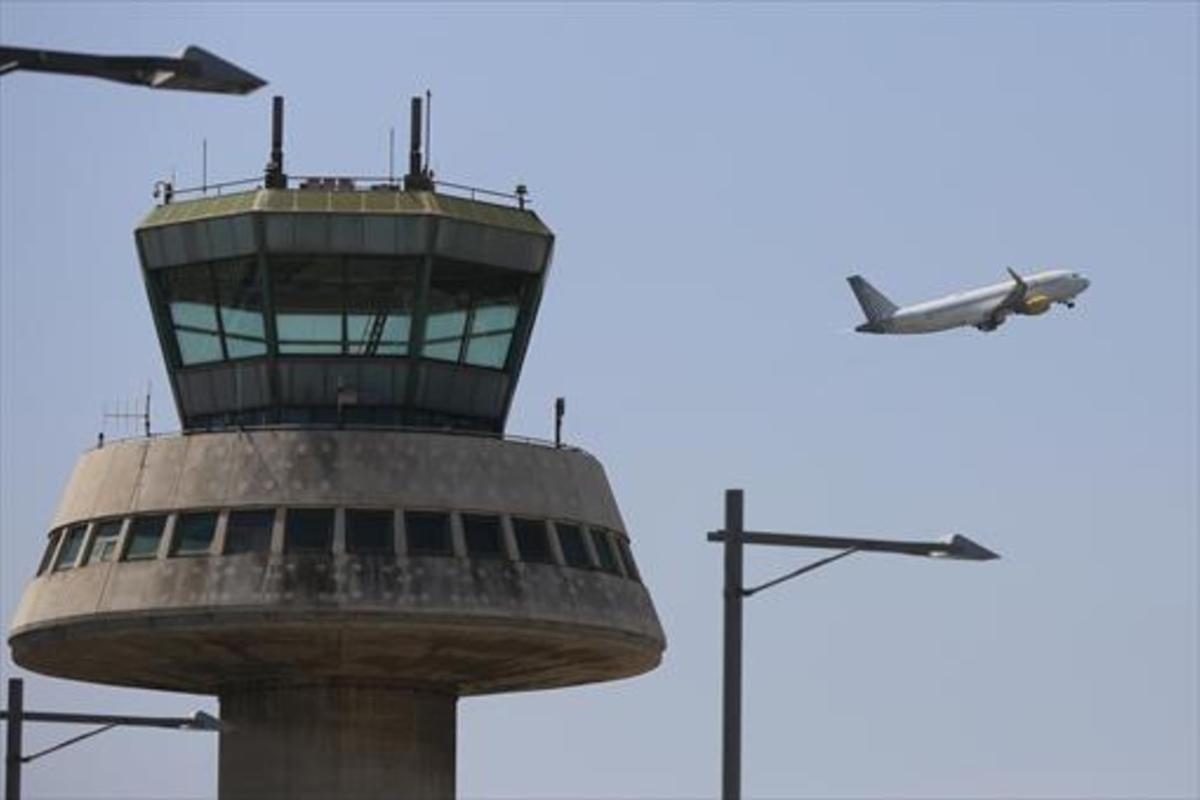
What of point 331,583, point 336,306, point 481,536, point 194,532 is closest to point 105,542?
point 194,532

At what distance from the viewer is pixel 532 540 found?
3356 inches

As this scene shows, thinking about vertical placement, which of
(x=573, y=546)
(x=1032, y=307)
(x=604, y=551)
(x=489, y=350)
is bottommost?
(x=604, y=551)

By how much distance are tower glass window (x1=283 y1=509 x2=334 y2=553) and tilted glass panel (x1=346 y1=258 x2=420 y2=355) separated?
215 inches

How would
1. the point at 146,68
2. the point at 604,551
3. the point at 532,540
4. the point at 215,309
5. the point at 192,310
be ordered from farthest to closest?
the point at 192,310, the point at 604,551, the point at 215,309, the point at 532,540, the point at 146,68

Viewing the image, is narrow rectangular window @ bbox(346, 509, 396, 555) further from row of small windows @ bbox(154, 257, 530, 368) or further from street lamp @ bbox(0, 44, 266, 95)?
street lamp @ bbox(0, 44, 266, 95)

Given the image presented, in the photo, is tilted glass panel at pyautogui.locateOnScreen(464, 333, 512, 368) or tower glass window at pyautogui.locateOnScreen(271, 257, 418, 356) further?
tilted glass panel at pyautogui.locateOnScreen(464, 333, 512, 368)

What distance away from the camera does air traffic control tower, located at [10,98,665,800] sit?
82.9 metres

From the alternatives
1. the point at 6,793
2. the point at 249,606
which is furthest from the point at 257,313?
the point at 6,793

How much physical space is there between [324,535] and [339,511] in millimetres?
678

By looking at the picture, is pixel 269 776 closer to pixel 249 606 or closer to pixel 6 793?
Answer: pixel 249 606

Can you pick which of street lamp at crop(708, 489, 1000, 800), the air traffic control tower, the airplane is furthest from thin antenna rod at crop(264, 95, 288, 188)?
the airplane

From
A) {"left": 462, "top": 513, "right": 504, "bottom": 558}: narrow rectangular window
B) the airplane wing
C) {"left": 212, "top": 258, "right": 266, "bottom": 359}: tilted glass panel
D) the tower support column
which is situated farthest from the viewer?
the airplane wing

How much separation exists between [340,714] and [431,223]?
12613mm

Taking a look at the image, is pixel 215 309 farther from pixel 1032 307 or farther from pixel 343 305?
pixel 1032 307
